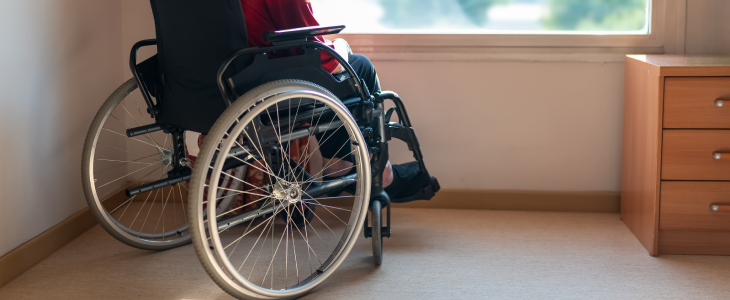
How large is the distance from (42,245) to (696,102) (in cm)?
207

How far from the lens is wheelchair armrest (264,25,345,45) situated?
52.0 inches

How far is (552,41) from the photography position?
219 cm

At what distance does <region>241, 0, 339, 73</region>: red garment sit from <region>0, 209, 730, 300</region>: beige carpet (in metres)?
0.70

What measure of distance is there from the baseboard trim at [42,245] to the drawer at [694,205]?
6.34 ft

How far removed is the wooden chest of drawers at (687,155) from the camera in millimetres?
1752

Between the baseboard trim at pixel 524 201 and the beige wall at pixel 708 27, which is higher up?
the beige wall at pixel 708 27

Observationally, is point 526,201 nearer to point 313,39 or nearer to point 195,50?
point 313,39

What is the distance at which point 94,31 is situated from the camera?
6.81 ft

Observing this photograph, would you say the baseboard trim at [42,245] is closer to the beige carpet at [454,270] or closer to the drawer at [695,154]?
the beige carpet at [454,270]

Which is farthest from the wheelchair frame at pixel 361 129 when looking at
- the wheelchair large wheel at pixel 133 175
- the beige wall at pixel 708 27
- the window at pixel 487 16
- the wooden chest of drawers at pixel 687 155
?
the beige wall at pixel 708 27

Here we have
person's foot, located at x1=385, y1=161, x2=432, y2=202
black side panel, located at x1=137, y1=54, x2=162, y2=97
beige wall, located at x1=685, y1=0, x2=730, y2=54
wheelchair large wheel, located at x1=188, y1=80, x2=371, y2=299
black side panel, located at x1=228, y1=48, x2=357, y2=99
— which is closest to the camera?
wheelchair large wheel, located at x1=188, y1=80, x2=371, y2=299

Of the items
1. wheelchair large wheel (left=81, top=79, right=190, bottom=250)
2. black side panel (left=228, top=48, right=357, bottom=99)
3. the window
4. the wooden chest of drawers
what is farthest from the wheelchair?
the wooden chest of drawers

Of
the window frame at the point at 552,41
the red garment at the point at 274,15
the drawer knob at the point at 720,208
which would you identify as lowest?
the drawer knob at the point at 720,208

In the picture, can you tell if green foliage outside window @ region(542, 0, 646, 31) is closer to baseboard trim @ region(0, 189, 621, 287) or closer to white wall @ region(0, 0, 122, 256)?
baseboard trim @ region(0, 189, 621, 287)
